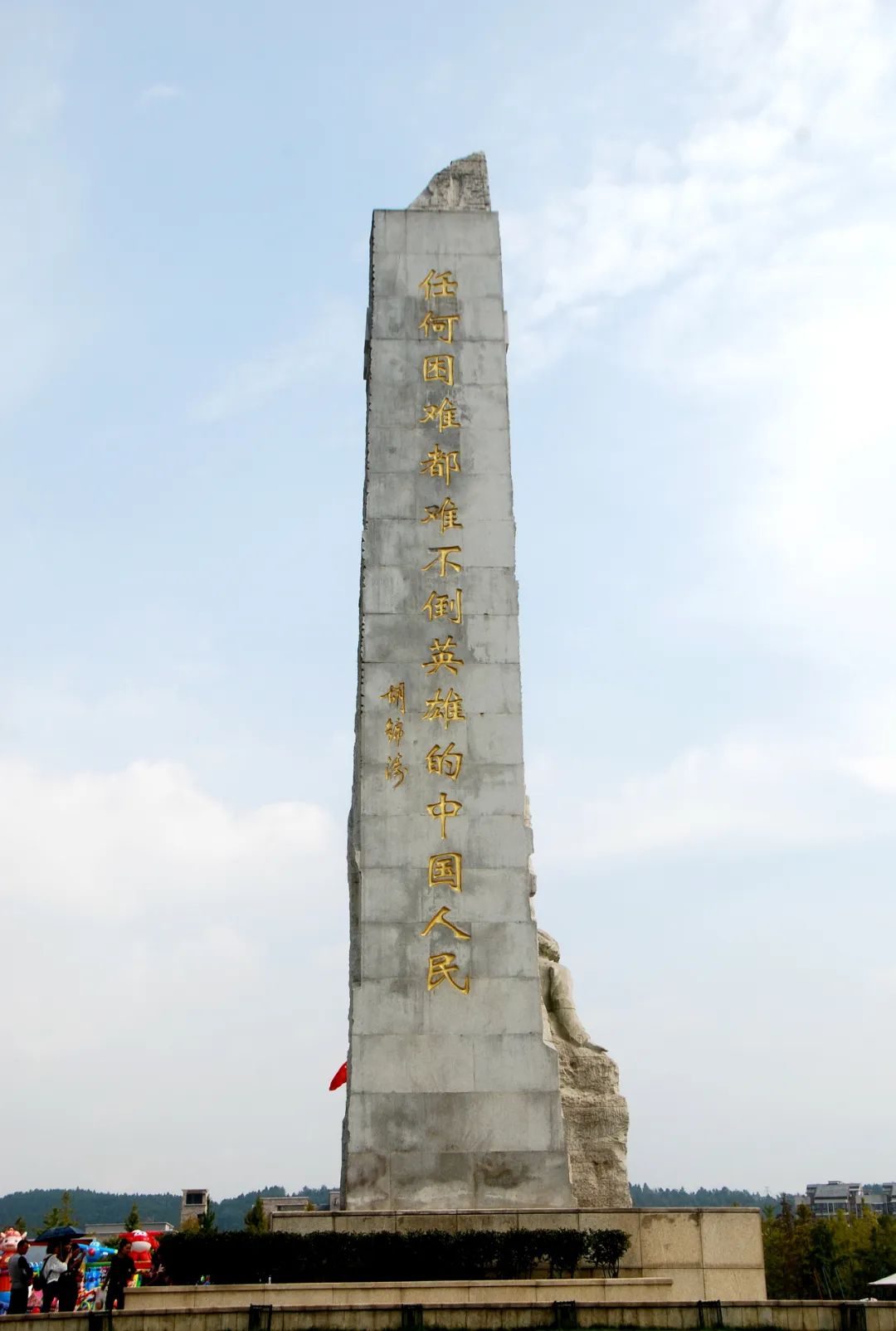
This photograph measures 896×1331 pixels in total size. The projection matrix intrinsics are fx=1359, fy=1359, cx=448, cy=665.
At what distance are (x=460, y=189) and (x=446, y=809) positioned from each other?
6515 mm

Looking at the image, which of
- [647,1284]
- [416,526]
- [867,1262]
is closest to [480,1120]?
[647,1284]

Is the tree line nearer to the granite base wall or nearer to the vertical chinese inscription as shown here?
the vertical chinese inscription

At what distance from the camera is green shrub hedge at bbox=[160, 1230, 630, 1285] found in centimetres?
924

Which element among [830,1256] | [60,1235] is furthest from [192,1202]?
[60,1235]

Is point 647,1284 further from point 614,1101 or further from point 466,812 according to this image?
point 466,812

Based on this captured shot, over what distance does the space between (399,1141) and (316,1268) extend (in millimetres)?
1709

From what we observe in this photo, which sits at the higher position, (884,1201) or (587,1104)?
(884,1201)

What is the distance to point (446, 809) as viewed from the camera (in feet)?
38.6

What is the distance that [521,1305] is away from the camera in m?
7.92

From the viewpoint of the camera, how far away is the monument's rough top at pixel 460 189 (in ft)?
45.4

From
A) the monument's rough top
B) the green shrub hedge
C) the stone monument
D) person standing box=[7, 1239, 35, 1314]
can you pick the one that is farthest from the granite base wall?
the monument's rough top

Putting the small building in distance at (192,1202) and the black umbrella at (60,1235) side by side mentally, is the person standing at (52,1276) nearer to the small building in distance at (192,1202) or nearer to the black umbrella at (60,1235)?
the black umbrella at (60,1235)

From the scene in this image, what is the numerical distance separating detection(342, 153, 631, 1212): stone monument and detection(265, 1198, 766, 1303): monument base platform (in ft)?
1.95

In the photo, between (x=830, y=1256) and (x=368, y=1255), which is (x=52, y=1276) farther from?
(x=830, y=1256)
